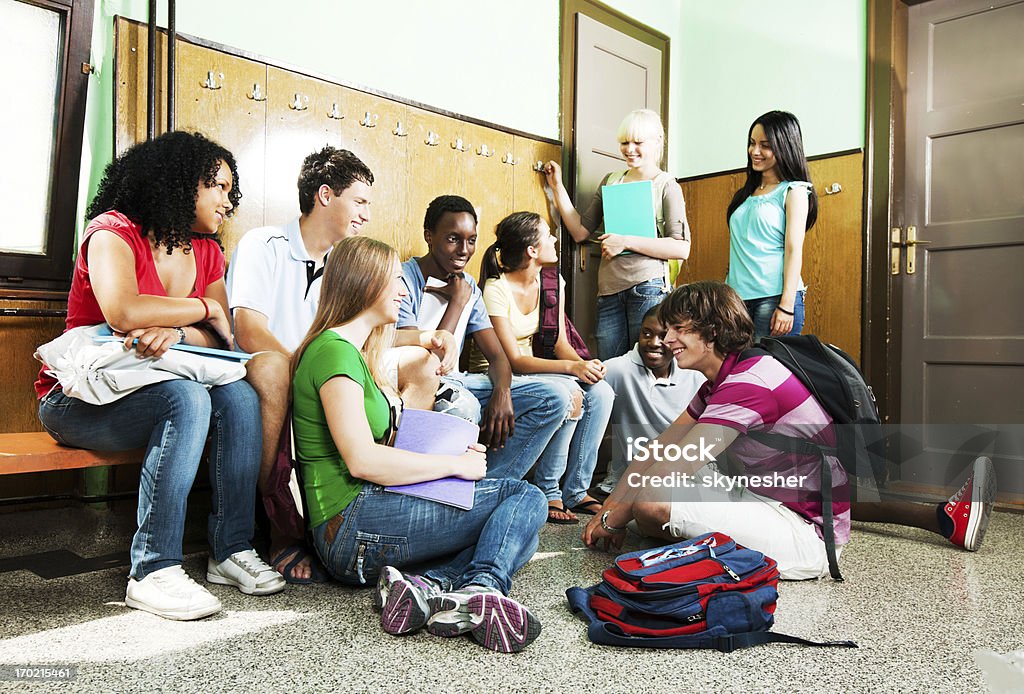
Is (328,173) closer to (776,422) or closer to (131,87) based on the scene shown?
(131,87)

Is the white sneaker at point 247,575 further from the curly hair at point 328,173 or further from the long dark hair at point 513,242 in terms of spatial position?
the long dark hair at point 513,242

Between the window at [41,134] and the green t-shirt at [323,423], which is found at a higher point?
the window at [41,134]

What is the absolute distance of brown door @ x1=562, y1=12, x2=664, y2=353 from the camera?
409 cm

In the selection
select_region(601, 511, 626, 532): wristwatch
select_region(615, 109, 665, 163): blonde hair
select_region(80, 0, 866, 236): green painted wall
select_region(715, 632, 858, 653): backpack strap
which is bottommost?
select_region(715, 632, 858, 653): backpack strap

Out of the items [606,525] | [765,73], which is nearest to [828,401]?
[606,525]

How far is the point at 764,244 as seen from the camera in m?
3.49

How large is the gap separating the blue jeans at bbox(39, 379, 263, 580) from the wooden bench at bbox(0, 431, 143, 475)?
0.03 m

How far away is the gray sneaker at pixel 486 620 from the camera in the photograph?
1596mm

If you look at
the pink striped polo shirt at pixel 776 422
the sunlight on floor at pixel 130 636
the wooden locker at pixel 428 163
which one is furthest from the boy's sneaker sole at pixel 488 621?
the wooden locker at pixel 428 163

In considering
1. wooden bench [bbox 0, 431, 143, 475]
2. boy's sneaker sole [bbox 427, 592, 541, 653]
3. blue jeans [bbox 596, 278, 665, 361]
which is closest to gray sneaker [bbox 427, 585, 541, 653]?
boy's sneaker sole [bbox 427, 592, 541, 653]

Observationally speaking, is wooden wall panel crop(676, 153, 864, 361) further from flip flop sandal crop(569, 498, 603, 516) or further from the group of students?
flip flop sandal crop(569, 498, 603, 516)

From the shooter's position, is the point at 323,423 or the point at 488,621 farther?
the point at 323,423

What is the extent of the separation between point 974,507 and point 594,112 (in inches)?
103

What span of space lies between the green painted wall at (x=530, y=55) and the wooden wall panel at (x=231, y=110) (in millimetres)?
103
